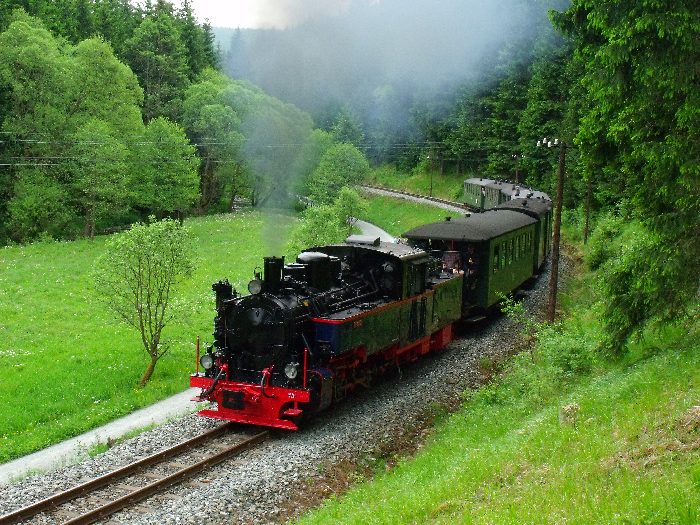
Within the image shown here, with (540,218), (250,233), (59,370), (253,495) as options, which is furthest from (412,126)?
(253,495)

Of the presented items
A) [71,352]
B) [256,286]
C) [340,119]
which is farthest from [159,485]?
[340,119]

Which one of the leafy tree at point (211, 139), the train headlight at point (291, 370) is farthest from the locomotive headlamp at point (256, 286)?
the leafy tree at point (211, 139)

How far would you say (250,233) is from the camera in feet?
144

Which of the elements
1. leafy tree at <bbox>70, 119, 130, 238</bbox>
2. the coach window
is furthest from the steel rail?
leafy tree at <bbox>70, 119, 130, 238</bbox>

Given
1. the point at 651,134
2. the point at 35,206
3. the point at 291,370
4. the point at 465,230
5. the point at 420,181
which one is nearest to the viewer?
the point at 651,134

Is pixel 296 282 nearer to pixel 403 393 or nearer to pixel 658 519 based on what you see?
pixel 403 393

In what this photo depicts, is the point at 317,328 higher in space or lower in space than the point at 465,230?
lower

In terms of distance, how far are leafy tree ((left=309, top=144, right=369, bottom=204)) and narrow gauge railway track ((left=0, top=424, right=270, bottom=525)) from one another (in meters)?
29.9

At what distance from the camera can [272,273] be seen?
44.9ft

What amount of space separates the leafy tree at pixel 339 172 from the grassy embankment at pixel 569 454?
28.9m

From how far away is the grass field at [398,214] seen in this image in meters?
53.2

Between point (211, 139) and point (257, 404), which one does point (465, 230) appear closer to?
point (257, 404)

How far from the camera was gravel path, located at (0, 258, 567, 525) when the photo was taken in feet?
34.0

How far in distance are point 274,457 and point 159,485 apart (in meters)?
2.05
